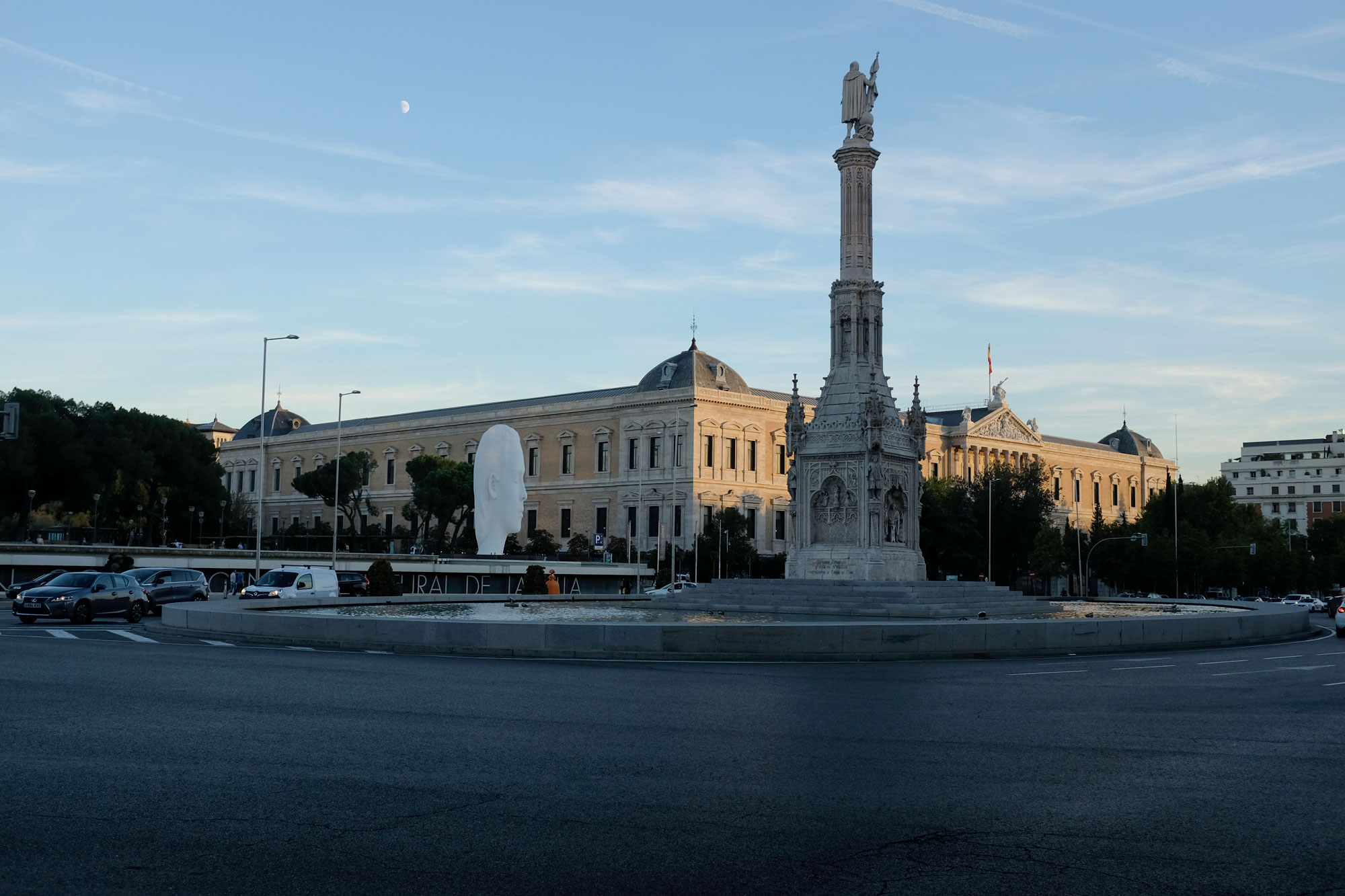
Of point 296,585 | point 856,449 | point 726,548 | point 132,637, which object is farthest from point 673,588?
point 132,637

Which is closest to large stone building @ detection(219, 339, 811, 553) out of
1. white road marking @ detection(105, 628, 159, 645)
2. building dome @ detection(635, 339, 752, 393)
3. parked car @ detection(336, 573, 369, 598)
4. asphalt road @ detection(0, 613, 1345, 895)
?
building dome @ detection(635, 339, 752, 393)

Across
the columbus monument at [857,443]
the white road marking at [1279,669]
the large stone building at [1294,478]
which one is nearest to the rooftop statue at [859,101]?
the columbus monument at [857,443]

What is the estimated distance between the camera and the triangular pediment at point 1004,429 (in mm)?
121562

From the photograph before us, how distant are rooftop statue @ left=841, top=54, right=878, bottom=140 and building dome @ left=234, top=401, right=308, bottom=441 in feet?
366

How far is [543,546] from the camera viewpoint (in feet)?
337

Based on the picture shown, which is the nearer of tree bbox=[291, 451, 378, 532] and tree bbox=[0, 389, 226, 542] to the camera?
tree bbox=[0, 389, 226, 542]

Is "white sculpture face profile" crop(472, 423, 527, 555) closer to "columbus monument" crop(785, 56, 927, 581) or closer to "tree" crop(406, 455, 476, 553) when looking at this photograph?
"columbus monument" crop(785, 56, 927, 581)

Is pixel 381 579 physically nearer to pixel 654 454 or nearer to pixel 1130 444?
pixel 654 454

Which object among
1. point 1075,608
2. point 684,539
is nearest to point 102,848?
point 1075,608

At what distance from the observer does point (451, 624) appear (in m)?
23.7

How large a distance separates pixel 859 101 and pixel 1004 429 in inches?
3462

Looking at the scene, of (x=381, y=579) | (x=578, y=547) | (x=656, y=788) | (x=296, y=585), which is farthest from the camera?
(x=578, y=547)

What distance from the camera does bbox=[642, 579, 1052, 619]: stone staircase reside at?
1374 inches

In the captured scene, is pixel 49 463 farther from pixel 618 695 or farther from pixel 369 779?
pixel 369 779
